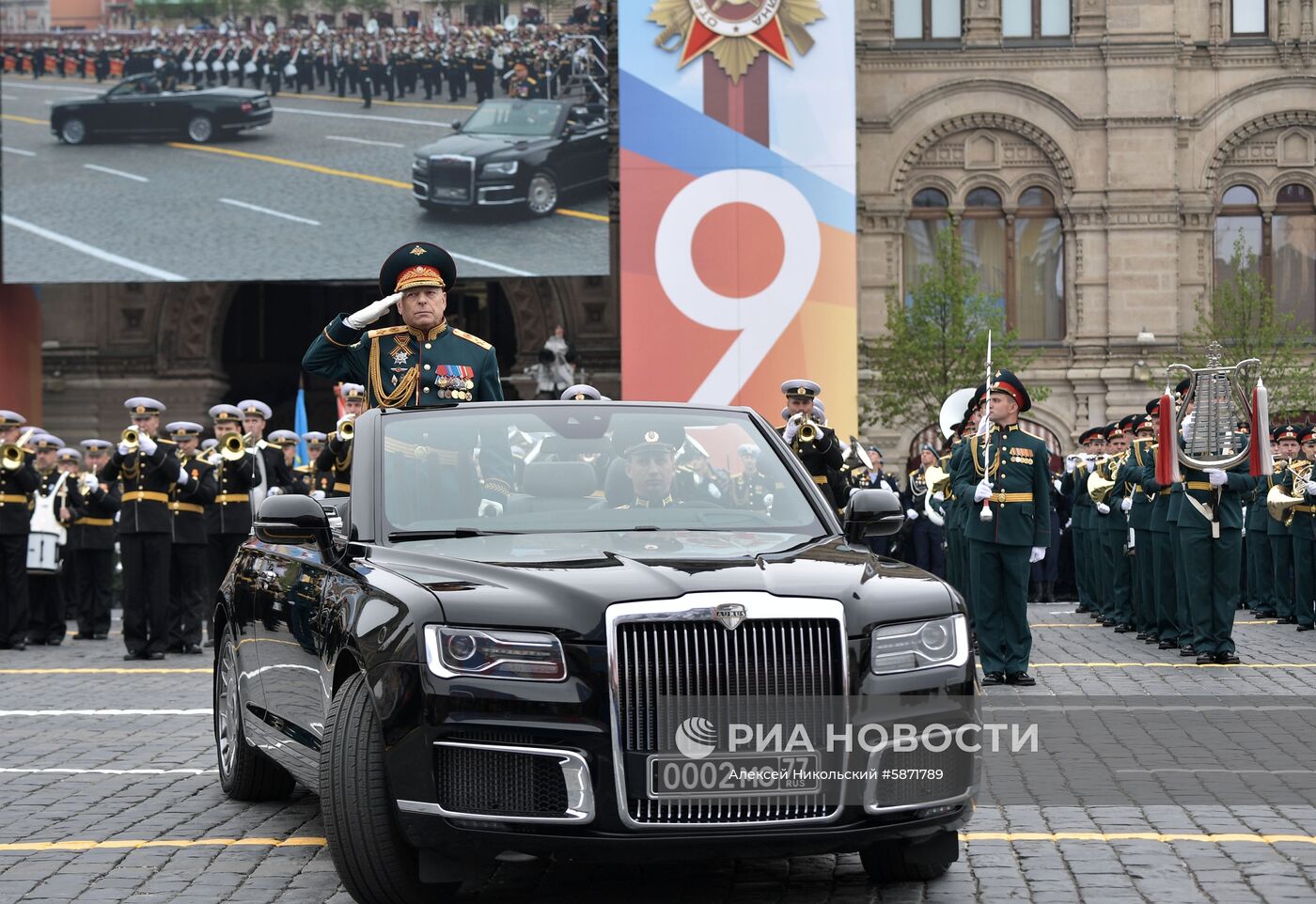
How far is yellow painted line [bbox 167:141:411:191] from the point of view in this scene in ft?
117

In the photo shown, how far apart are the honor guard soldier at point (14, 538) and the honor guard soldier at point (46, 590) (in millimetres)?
247

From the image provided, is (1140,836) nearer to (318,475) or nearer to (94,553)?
(318,475)

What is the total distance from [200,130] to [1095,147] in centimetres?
1725

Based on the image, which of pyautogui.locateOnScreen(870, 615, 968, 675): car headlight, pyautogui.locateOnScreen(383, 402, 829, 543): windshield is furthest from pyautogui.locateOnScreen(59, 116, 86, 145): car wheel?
pyautogui.locateOnScreen(870, 615, 968, 675): car headlight

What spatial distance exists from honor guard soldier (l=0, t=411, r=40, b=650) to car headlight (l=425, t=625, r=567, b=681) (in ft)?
47.0

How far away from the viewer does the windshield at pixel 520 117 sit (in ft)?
114

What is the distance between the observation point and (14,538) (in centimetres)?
1923

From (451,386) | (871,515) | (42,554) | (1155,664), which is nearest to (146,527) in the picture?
(42,554)

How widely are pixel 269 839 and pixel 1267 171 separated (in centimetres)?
3531

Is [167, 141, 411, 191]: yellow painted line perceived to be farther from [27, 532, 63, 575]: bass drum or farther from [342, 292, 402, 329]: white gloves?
[342, 292, 402, 329]: white gloves

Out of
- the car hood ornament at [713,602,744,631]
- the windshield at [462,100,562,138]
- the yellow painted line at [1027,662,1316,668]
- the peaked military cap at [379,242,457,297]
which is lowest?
the yellow painted line at [1027,662,1316,668]

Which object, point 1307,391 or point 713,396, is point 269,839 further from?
point 1307,391

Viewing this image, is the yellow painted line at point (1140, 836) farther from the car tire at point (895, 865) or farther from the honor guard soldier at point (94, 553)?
the honor guard soldier at point (94, 553)

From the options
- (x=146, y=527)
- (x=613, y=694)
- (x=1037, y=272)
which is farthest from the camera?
(x=1037, y=272)
